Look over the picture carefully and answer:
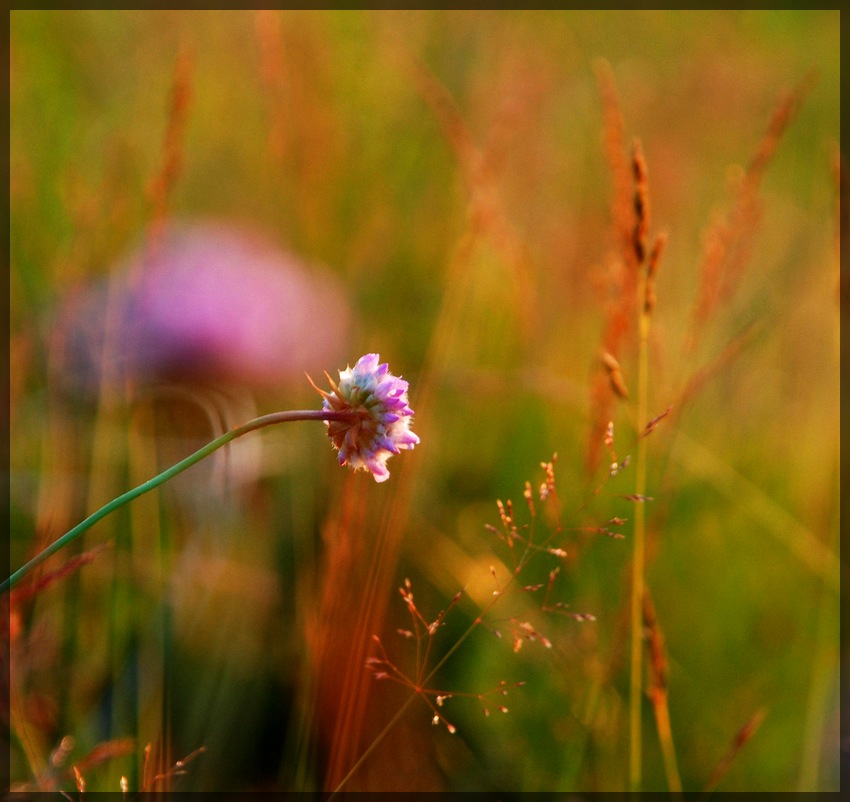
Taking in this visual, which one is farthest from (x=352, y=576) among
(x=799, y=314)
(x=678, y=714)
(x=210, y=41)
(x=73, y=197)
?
(x=210, y=41)

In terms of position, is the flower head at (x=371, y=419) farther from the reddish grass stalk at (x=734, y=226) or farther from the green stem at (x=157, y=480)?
the reddish grass stalk at (x=734, y=226)

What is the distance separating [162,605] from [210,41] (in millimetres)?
1843

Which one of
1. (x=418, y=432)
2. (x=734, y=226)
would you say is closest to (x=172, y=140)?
(x=418, y=432)

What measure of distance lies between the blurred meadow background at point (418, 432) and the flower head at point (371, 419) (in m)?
0.09

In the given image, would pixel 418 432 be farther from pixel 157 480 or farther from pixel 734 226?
pixel 157 480

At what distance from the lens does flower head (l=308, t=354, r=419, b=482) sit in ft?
1.54

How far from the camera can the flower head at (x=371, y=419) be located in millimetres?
469

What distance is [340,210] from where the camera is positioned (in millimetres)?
1666

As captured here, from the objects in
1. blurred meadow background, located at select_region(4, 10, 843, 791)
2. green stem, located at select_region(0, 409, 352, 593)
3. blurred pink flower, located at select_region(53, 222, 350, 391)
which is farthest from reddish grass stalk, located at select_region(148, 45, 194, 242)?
green stem, located at select_region(0, 409, 352, 593)

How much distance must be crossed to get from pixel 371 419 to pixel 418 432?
2.00 feet

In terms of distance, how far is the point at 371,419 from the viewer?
1.56ft

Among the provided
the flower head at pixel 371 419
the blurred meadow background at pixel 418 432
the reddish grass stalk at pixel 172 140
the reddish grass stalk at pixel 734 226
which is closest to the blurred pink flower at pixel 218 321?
the blurred meadow background at pixel 418 432

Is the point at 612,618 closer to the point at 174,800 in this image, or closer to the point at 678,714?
the point at 678,714

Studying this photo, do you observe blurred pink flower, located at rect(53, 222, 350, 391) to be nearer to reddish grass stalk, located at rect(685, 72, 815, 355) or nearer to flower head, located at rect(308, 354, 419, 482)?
reddish grass stalk, located at rect(685, 72, 815, 355)
